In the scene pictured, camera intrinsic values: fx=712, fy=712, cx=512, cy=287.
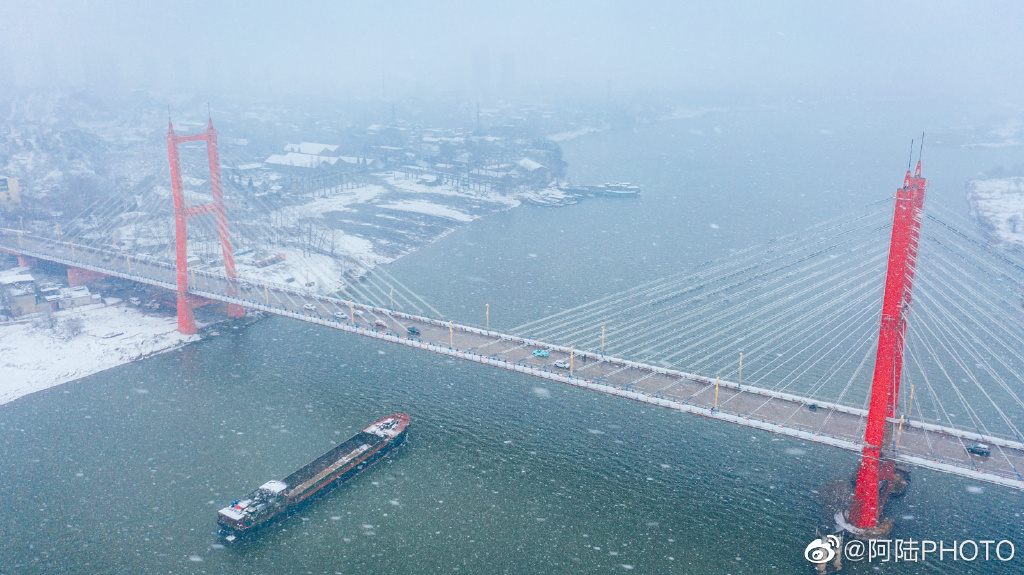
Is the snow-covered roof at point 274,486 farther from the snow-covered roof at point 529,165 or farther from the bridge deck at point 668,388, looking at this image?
the snow-covered roof at point 529,165

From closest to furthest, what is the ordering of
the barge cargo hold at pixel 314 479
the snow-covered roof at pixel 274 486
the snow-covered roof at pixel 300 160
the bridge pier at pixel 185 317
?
the barge cargo hold at pixel 314 479 < the snow-covered roof at pixel 274 486 < the bridge pier at pixel 185 317 < the snow-covered roof at pixel 300 160

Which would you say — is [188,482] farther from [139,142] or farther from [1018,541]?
[139,142]

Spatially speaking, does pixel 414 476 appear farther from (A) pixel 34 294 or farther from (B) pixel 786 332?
(A) pixel 34 294

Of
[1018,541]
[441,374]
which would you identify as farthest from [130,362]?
[1018,541]

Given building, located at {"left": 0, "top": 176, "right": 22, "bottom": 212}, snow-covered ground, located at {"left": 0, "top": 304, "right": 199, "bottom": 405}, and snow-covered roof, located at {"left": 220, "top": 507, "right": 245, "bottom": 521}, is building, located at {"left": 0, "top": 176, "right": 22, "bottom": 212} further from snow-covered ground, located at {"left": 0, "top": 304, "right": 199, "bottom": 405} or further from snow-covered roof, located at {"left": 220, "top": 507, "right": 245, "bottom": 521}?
snow-covered roof, located at {"left": 220, "top": 507, "right": 245, "bottom": 521}

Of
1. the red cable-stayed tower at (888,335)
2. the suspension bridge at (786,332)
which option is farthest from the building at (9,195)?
the red cable-stayed tower at (888,335)

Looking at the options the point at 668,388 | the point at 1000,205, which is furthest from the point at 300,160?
the point at 1000,205
